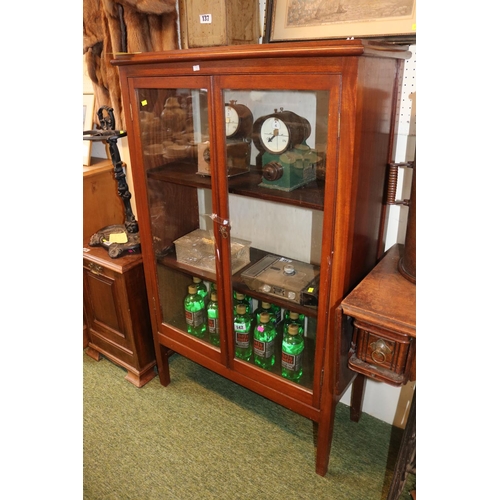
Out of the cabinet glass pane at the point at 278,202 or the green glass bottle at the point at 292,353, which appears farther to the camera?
the green glass bottle at the point at 292,353

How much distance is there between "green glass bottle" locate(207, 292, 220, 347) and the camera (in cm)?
176

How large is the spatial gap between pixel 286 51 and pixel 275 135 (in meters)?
0.36

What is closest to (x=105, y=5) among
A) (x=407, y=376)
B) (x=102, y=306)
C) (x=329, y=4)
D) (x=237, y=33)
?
(x=237, y=33)

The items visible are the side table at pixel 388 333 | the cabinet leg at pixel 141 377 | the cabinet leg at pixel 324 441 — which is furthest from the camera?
the cabinet leg at pixel 141 377

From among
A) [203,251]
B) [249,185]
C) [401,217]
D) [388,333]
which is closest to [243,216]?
[249,185]

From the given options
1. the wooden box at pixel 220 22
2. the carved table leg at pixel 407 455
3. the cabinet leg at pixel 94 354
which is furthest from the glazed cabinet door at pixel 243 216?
the cabinet leg at pixel 94 354

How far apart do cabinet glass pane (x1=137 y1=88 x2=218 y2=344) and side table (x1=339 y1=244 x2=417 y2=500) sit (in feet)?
2.20

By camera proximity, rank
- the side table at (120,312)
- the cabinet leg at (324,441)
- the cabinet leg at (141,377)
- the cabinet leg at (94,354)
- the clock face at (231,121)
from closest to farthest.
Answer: the clock face at (231,121), the cabinet leg at (324,441), the side table at (120,312), the cabinet leg at (141,377), the cabinet leg at (94,354)

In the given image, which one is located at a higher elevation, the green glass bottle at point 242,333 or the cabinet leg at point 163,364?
the green glass bottle at point 242,333

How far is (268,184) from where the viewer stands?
4.63 ft

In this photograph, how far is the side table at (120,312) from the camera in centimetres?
188

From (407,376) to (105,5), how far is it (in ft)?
6.30

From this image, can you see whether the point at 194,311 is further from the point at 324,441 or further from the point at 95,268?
the point at 324,441

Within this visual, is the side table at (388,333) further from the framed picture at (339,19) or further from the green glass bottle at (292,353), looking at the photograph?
the framed picture at (339,19)
